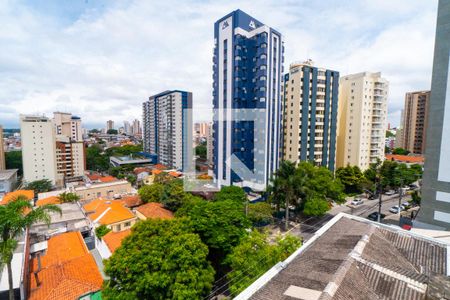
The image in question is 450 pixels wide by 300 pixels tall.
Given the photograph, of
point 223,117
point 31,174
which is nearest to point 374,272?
point 223,117

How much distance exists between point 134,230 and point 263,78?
22.3 m

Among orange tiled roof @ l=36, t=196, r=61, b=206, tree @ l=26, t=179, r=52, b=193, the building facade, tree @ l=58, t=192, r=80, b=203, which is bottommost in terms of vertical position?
tree @ l=26, t=179, r=52, b=193

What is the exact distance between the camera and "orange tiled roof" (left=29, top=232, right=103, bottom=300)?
37.7 ft

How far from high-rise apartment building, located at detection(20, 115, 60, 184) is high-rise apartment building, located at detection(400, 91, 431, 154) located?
85629mm

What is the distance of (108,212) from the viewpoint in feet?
65.4

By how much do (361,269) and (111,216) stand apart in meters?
19.1

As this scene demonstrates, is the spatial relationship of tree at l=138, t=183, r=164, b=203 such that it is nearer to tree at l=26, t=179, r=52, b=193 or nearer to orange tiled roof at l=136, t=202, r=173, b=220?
orange tiled roof at l=136, t=202, r=173, b=220

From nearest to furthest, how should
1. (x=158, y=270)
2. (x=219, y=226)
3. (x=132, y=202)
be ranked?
1. (x=158, y=270)
2. (x=219, y=226)
3. (x=132, y=202)

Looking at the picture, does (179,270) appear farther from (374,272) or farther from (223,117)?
(223,117)

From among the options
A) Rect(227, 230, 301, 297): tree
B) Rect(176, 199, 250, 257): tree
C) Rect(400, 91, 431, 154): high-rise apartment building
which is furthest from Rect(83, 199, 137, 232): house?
Rect(400, 91, 431, 154): high-rise apartment building

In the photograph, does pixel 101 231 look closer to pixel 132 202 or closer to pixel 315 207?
pixel 132 202

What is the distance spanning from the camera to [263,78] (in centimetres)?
→ 2677

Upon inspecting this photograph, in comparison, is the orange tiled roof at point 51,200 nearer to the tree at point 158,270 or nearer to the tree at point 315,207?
the tree at point 158,270

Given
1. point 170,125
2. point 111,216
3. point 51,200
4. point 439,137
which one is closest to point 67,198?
point 51,200
